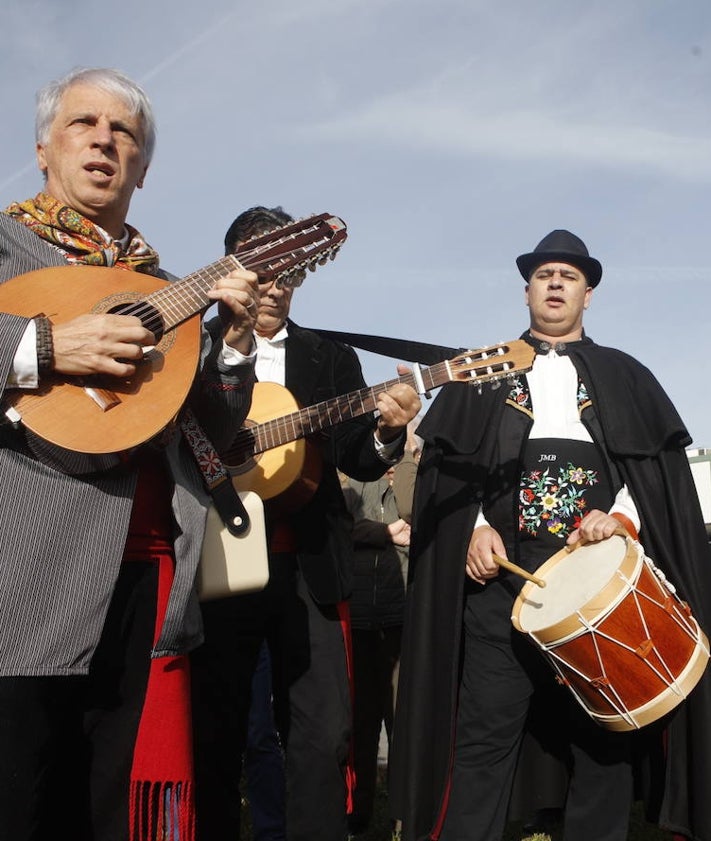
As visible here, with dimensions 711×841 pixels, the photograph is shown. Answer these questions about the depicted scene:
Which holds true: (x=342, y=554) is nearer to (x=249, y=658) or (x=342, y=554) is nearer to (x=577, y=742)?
(x=249, y=658)

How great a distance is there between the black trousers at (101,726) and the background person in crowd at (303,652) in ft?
3.28

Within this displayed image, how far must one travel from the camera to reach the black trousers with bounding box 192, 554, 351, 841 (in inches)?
134

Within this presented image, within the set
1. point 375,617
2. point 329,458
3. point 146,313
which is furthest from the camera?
point 375,617

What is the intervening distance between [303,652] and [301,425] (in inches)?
32.4

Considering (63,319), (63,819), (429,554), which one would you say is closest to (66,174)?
(63,319)

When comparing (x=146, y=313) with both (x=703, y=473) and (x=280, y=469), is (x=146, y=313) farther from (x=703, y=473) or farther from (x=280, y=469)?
(x=703, y=473)

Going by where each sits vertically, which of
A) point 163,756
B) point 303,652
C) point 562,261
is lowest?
point 163,756

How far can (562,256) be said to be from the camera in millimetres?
4461

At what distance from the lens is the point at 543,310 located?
4.42 metres

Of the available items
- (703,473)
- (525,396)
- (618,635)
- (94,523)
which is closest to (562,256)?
(525,396)

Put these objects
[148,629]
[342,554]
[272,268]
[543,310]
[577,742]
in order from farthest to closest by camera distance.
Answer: [543,310], [577,742], [342,554], [272,268], [148,629]

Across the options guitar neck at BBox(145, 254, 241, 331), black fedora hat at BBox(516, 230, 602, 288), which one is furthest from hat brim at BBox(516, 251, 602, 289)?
guitar neck at BBox(145, 254, 241, 331)

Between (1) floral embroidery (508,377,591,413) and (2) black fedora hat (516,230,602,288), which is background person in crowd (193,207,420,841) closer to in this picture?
(1) floral embroidery (508,377,591,413)

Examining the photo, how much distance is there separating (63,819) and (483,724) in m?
1.98
